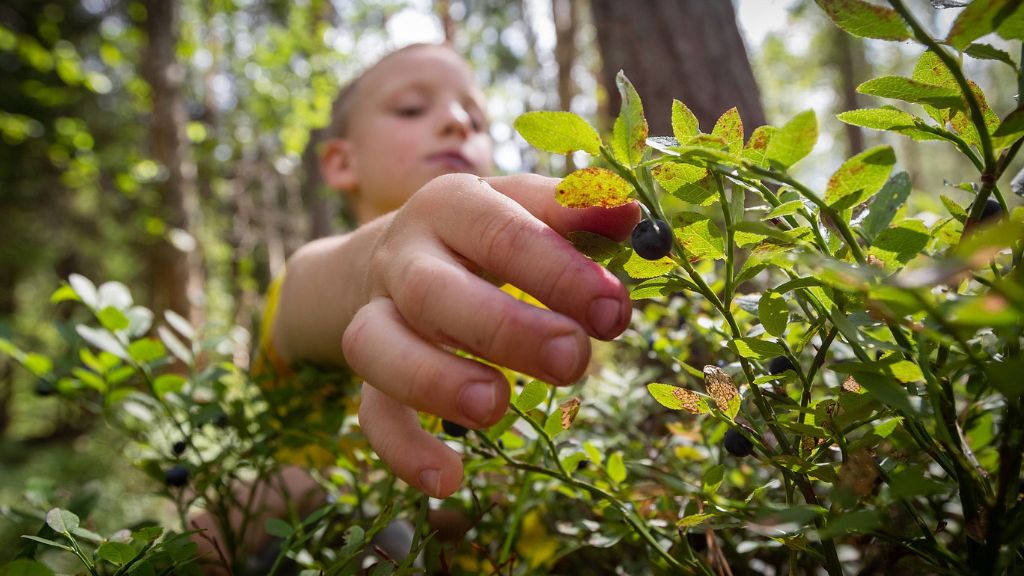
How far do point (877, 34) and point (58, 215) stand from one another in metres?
9.02

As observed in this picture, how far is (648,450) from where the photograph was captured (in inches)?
27.1

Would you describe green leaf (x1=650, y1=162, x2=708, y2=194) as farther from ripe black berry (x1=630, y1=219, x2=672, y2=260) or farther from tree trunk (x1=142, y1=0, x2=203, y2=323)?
tree trunk (x1=142, y1=0, x2=203, y2=323)

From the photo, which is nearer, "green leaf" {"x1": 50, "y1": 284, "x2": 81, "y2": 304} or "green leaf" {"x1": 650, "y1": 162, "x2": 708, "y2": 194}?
"green leaf" {"x1": 650, "y1": 162, "x2": 708, "y2": 194}

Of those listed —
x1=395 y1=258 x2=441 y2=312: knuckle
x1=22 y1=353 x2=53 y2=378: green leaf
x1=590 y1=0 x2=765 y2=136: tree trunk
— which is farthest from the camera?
x1=590 y1=0 x2=765 y2=136: tree trunk

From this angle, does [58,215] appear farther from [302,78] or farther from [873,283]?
[873,283]

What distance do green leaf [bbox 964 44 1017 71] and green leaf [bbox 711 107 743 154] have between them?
11 cm

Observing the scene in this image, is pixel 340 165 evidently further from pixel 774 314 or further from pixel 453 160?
pixel 774 314

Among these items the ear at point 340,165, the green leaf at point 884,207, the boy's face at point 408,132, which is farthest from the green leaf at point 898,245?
the ear at point 340,165

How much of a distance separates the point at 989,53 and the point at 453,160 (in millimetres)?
1303

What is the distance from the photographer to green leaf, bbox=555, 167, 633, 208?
1.07 ft

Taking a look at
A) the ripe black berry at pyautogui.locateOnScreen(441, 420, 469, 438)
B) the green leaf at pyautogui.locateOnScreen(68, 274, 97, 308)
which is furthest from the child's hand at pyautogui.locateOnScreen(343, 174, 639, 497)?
the green leaf at pyautogui.locateOnScreen(68, 274, 97, 308)

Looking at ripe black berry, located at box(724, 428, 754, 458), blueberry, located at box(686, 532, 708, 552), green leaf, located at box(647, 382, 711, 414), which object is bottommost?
blueberry, located at box(686, 532, 708, 552)

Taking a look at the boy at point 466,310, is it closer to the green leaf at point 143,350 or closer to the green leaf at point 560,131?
the green leaf at point 560,131

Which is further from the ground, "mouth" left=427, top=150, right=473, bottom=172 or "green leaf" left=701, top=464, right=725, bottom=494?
"mouth" left=427, top=150, right=473, bottom=172
